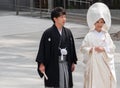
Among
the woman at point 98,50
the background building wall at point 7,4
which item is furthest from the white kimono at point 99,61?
the background building wall at point 7,4

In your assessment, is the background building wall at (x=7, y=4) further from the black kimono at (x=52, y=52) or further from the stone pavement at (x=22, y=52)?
the black kimono at (x=52, y=52)

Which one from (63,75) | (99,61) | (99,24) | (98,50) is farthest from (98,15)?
(63,75)

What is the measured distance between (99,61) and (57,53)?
61 centimetres

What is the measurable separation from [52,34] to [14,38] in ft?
36.8

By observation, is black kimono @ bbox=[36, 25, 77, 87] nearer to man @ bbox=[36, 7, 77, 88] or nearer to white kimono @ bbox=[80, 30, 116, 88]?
man @ bbox=[36, 7, 77, 88]

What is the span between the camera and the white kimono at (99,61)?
20.3 ft

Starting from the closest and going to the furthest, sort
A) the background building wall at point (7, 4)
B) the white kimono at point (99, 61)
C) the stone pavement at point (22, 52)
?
the white kimono at point (99, 61) → the stone pavement at point (22, 52) → the background building wall at point (7, 4)

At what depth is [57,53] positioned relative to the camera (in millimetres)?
6012

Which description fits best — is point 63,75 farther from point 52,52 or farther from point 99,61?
point 99,61

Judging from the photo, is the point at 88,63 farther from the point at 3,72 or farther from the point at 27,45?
the point at 27,45

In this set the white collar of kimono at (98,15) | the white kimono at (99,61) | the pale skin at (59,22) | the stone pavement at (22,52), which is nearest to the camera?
the pale skin at (59,22)

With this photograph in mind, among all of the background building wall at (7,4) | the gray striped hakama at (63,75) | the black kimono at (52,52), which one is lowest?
the background building wall at (7,4)

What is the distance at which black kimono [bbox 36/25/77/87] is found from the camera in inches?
236

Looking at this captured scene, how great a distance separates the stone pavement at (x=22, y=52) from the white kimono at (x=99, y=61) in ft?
9.12
